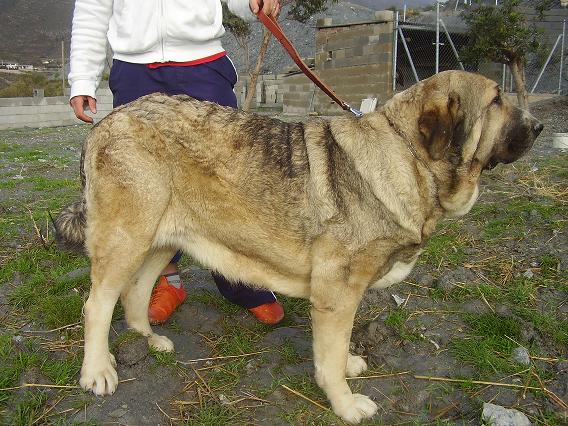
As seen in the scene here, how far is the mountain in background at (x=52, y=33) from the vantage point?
38906 mm

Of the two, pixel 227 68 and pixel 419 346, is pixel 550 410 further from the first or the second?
pixel 227 68

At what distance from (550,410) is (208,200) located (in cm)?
217

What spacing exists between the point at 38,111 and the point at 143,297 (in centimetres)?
1701

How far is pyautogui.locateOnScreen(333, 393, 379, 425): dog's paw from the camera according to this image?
2855 millimetres

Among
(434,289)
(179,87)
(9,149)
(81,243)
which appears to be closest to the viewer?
(81,243)

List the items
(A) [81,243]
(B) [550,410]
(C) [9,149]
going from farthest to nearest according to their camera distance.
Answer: (C) [9,149], (A) [81,243], (B) [550,410]

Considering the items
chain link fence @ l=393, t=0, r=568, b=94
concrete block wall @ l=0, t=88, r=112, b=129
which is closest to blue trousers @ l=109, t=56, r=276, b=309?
concrete block wall @ l=0, t=88, r=112, b=129

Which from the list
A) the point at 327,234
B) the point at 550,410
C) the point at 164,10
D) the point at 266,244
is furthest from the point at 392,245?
the point at 164,10

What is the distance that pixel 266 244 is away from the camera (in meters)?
3.12

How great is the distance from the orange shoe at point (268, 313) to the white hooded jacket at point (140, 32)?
1857 mm

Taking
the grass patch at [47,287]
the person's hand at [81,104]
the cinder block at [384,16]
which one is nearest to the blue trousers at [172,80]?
the person's hand at [81,104]

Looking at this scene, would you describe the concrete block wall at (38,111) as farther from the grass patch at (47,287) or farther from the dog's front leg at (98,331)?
the dog's front leg at (98,331)

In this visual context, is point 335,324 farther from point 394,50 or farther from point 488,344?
point 394,50

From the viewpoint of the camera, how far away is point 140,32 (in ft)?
11.4
